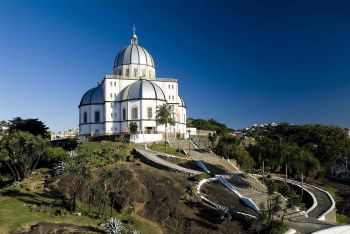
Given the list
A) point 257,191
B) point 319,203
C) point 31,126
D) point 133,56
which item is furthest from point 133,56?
point 319,203

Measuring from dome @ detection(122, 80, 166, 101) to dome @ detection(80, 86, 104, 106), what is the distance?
447cm

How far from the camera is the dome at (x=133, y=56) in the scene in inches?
2921

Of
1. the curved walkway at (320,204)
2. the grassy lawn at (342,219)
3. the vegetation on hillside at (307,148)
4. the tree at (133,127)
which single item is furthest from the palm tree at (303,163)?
the tree at (133,127)

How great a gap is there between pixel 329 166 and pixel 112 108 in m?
37.1

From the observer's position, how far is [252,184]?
44.7m

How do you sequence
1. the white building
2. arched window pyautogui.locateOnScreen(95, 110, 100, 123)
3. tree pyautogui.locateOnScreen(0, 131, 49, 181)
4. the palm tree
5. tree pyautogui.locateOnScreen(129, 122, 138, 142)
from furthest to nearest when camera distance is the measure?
arched window pyautogui.locateOnScreen(95, 110, 100, 123), the white building, tree pyautogui.locateOnScreen(129, 122, 138, 142), the palm tree, tree pyautogui.locateOnScreen(0, 131, 49, 181)

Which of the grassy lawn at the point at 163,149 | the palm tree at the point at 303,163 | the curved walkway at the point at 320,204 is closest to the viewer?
the curved walkway at the point at 320,204

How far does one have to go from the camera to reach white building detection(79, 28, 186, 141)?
220 feet

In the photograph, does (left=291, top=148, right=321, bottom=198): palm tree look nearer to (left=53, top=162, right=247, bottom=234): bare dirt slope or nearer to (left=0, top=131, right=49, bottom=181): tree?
(left=53, top=162, right=247, bottom=234): bare dirt slope

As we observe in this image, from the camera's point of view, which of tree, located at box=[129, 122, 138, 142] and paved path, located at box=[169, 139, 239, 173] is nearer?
paved path, located at box=[169, 139, 239, 173]

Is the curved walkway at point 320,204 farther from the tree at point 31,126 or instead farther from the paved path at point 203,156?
the tree at point 31,126

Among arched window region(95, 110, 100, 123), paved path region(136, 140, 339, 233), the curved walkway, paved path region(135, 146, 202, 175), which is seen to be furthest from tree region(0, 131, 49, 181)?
the curved walkway

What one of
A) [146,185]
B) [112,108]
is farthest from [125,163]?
[112,108]

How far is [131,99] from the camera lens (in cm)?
6756
